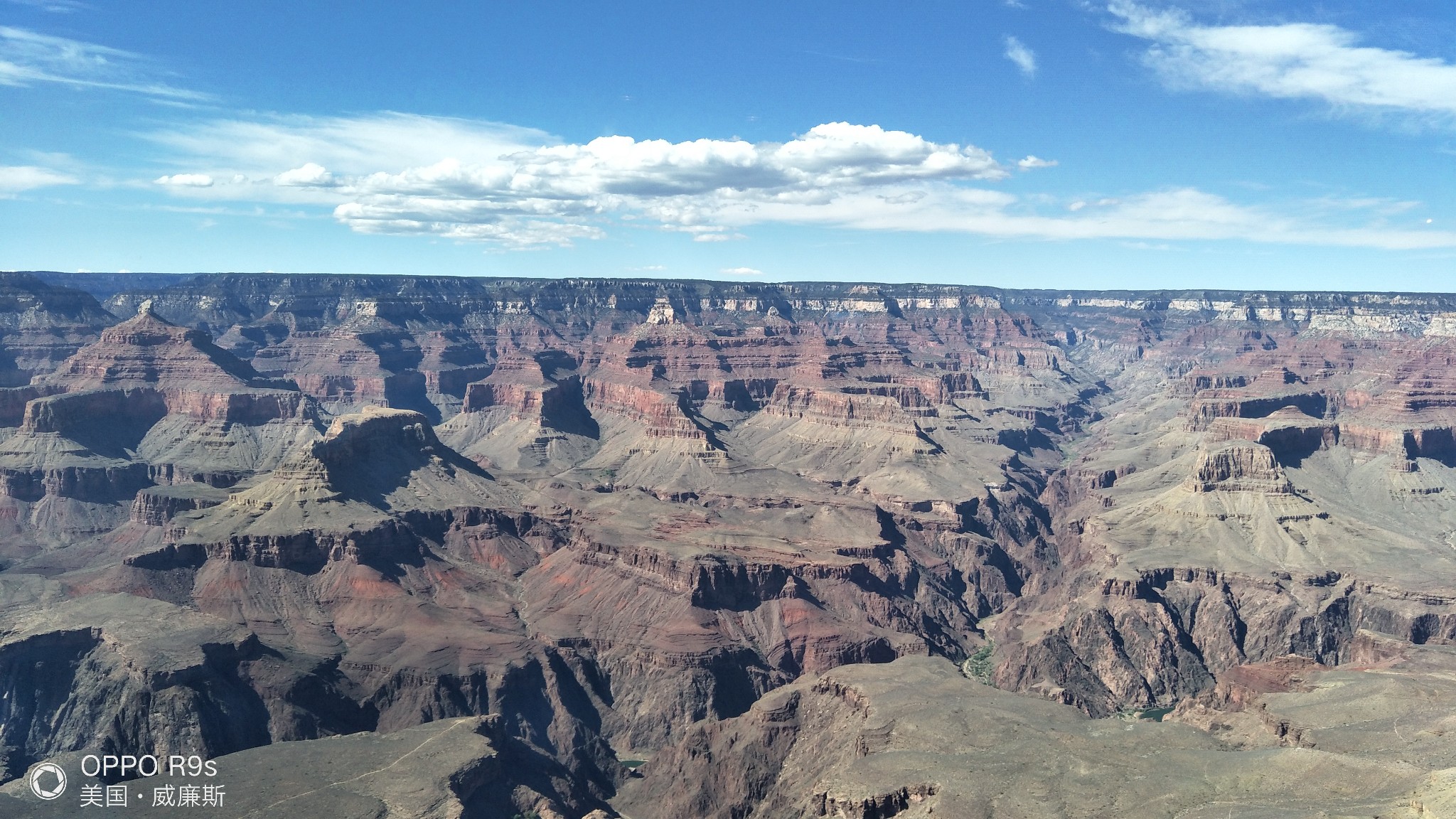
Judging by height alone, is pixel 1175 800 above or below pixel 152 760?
above

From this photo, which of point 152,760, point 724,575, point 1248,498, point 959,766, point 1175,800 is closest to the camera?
point 1175,800

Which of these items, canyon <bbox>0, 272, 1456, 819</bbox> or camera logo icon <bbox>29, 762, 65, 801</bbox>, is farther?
canyon <bbox>0, 272, 1456, 819</bbox>

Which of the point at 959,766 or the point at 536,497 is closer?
the point at 959,766

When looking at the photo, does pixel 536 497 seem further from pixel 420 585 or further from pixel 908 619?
pixel 908 619

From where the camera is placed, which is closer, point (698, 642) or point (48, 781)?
point (48, 781)

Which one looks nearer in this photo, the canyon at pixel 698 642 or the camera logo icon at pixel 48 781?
the camera logo icon at pixel 48 781

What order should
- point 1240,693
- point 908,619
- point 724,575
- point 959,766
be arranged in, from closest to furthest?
1. point 959,766
2. point 1240,693
3. point 724,575
4. point 908,619

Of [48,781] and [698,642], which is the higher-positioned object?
[48,781]

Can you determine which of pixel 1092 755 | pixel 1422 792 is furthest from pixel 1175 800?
pixel 1422 792
